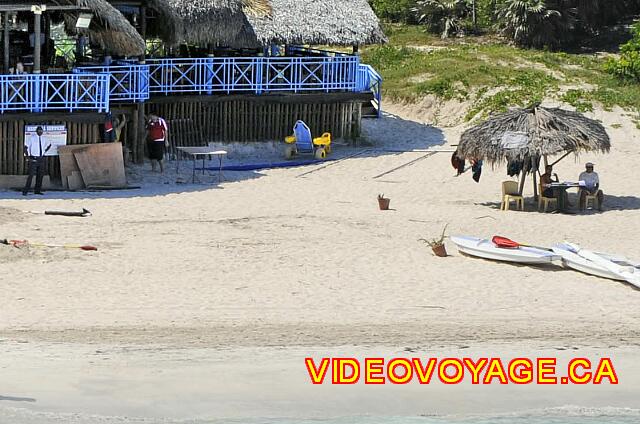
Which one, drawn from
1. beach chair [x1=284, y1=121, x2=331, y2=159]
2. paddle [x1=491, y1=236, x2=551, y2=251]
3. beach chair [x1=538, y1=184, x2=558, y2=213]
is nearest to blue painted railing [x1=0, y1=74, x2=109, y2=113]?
beach chair [x1=284, y1=121, x2=331, y2=159]

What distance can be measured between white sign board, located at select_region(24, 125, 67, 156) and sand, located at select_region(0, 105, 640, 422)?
1.00 m

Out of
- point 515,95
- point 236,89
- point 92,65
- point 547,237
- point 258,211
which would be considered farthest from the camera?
point 515,95

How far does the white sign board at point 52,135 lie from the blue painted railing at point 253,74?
314 centimetres

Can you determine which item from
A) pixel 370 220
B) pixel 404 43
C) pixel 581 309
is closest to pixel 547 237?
pixel 370 220

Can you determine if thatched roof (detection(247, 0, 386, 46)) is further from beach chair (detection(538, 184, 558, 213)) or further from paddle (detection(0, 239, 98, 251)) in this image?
paddle (detection(0, 239, 98, 251))

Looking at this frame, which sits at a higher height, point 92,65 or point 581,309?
point 92,65

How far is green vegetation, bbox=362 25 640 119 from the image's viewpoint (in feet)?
105

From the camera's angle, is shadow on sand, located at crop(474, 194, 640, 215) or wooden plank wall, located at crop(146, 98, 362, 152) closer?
shadow on sand, located at crop(474, 194, 640, 215)

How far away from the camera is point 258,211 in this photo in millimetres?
22797

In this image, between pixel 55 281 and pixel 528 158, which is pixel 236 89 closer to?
pixel 528 158

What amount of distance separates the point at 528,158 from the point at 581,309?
23.5ft

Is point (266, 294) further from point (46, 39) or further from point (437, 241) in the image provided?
point (46, 39)

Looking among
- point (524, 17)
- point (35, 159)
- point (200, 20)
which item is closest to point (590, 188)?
point (200, 20)

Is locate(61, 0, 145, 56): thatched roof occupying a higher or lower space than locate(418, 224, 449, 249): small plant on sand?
higher
